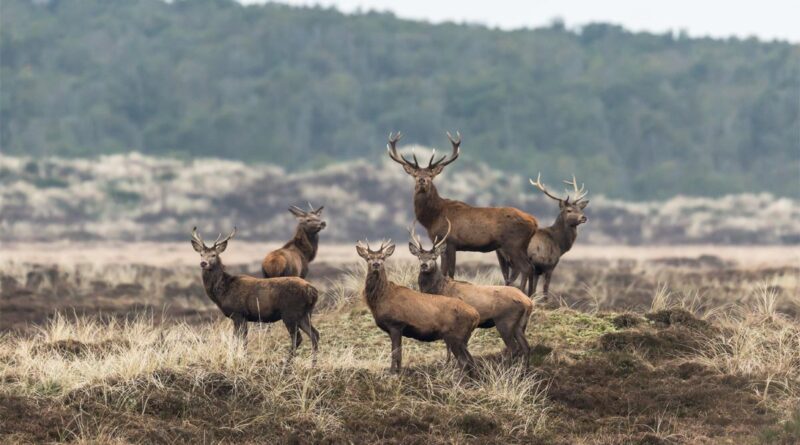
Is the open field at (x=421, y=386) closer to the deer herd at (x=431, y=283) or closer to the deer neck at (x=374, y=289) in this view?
the deer herd at (x=431, y=283)

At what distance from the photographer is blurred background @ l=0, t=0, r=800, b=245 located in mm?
67938

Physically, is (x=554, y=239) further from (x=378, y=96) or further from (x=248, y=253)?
(x=378, y=96)

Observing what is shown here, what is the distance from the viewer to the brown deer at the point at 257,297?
16.2 m

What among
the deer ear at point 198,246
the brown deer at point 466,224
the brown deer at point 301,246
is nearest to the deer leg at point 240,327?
the deer ear at point 198,246

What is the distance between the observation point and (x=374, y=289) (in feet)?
50.2

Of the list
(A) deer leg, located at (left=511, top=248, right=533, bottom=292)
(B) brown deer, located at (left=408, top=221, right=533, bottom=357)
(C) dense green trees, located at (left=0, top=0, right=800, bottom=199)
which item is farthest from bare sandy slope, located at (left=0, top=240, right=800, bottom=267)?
(B) brown deer, located at (left=408, top=221, right=533, bottom=357)

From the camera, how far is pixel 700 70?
359 feet

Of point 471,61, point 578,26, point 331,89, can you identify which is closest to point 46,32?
point 331,89

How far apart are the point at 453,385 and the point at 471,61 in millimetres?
91499

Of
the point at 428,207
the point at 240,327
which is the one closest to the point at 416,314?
the point at 240,327

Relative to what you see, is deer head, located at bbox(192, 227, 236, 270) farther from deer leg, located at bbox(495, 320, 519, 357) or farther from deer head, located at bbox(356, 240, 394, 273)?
deer leg, located at bbox(495, 320, 519, 357)

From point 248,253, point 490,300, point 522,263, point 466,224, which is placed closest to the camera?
point 490,300

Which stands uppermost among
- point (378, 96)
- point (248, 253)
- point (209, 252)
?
point (378, 96)

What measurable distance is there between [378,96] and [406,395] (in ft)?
268
